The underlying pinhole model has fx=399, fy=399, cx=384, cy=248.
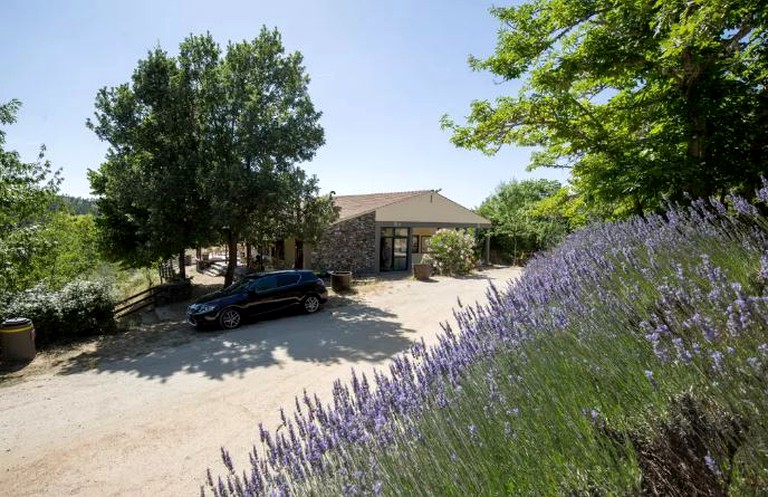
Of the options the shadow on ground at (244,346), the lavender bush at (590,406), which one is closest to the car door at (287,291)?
the shadow on ground at (244,346)

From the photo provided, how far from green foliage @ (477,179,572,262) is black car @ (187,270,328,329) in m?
7.60

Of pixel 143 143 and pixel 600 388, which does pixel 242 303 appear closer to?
pixel 143 143

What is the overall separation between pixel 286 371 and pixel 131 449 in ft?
10.1

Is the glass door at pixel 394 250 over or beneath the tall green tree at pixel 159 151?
beneath

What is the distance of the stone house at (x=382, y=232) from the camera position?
2273cm

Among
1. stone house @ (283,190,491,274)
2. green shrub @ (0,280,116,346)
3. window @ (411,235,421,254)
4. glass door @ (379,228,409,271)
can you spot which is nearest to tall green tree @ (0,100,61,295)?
green shrub @ (0,280,116,346)

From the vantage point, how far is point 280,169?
16109 millimetres

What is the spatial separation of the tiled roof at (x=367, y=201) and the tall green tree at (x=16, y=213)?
14165 mm

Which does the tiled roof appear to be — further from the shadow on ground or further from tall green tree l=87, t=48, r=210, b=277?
the shadow on ground

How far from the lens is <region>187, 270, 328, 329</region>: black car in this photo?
11727mm

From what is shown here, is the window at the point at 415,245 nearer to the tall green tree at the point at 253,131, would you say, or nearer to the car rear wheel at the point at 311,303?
the tall green tree at the point at 253,131

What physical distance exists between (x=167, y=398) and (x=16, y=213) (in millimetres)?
7468

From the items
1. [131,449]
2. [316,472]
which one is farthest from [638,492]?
[131,449]

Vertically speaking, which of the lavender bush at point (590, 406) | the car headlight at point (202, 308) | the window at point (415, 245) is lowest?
the car headlight at point (202, 308)
